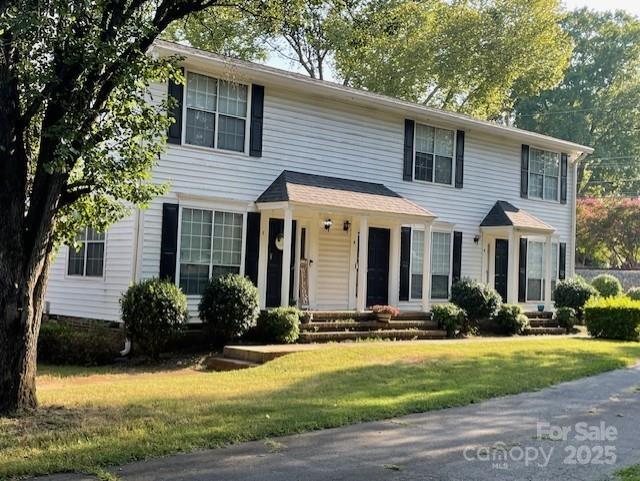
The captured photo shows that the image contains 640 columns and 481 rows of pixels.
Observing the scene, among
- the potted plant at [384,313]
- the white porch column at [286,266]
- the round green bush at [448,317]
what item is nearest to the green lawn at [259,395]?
the potted plant at [384,313]

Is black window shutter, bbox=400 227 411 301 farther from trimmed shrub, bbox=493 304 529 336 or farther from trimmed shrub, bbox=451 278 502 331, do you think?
trimmed shrub, bbox=493 304 529 336

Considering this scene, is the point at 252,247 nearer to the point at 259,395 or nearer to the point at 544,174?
the point at 259,395

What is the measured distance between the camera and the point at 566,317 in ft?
63.3

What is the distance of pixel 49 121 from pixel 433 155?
12.9m

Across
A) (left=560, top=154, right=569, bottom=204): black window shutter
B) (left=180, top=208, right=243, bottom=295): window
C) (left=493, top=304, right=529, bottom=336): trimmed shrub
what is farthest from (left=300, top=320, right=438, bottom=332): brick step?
(left=560, top=154, right=569, bottom=204): black window shutter

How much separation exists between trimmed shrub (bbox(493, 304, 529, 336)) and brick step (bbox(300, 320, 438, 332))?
7.31ft

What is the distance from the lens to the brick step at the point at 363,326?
14469 mm

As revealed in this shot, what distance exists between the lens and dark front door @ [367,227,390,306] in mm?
17469

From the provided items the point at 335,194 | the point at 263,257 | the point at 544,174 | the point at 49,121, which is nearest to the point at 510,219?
the point at 544,174

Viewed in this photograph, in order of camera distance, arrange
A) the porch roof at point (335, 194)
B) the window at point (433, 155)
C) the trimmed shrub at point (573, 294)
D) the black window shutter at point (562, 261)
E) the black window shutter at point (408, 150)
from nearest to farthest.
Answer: the porch roof at point (335, 194) < the black window shutter at point (408, 150) < the window at point (433, 155) < the trimmed shrub at point (573, 294) < the black window shutter at point (562, 261)

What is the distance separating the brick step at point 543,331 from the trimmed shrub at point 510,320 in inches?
18.9

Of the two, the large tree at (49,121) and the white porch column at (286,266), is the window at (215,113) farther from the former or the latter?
the large tree at (49,121)

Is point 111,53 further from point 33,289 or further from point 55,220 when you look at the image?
point 33,289

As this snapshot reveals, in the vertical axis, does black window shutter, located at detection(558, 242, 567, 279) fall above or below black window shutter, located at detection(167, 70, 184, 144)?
below
